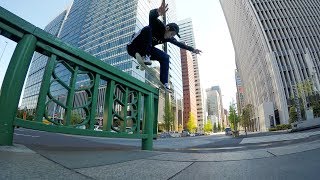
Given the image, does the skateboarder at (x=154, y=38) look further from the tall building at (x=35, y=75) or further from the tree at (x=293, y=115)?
the tall building at (x=35, y=75)

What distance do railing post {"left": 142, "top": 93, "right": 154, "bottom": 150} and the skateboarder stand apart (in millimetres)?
937

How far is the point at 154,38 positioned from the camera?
5137mm

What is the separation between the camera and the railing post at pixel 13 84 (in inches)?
81.6

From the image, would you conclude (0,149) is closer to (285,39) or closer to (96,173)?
(96,173)

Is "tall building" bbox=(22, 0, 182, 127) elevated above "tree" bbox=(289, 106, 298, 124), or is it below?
above

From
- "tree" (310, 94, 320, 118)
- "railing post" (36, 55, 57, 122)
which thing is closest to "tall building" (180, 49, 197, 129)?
"tree" (310, 94, 320, 118)

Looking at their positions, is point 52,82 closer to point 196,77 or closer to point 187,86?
point 187,86

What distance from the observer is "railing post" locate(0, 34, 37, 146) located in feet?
6.80

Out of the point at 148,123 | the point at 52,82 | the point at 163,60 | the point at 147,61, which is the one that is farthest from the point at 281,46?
the point at 52,82

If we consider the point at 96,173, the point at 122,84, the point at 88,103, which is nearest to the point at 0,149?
the point at 96,173

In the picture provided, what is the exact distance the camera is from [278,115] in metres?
50.4

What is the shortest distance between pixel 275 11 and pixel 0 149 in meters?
67.1

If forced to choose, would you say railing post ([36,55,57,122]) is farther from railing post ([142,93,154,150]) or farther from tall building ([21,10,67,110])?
tall building ([21,10,67,110])

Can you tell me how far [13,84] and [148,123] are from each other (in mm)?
2671
